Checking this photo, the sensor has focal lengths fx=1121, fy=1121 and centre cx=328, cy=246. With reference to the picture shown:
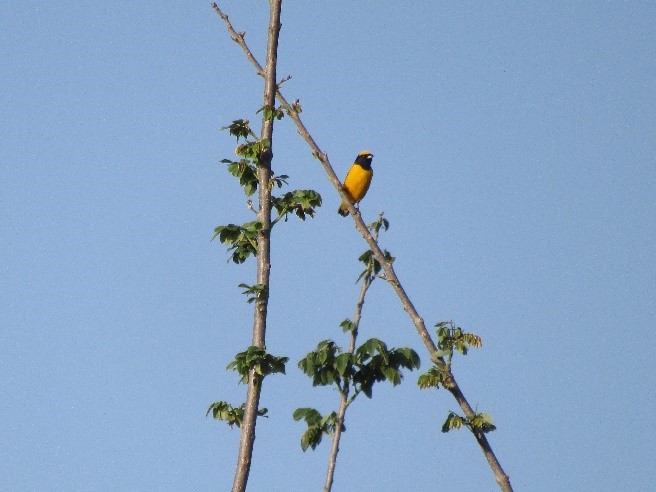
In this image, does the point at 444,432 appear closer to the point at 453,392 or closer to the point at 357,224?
the point at 453,392

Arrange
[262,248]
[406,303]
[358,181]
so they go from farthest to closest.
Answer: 1. [358,181]
2. [262,248]
3. [406,303]

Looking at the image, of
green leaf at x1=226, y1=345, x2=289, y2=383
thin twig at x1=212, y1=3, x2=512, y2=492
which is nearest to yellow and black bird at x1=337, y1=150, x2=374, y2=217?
green leaf at x1=226, y1=345, x2=289, y2=383

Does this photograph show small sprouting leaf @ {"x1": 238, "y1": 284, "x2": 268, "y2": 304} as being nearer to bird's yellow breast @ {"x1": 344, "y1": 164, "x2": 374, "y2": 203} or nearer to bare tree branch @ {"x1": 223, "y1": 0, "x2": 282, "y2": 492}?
bare tree branch @ {"x1": 223, "y1": 0, "x2": 282, "y2": 492}

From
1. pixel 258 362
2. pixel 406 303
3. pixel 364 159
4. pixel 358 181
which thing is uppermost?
pixel 364 159

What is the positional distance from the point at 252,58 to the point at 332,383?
2.77m

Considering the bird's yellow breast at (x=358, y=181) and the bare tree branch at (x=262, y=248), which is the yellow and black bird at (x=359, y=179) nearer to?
the bird's yellow breast at (x=358, y=181)

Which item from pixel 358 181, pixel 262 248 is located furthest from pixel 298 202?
pixel 358 181

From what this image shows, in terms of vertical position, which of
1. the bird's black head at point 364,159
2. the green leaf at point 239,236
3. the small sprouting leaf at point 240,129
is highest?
the bird's black head at point 364,159

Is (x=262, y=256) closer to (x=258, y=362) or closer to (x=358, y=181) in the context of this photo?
(x=258, y=362)

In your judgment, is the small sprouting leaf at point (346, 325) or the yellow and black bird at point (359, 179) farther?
the yellow and black bird at point (359, 179)

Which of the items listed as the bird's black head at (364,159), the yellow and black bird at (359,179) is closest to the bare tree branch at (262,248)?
the yellow and black bird at (359,179)

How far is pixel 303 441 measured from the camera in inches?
244

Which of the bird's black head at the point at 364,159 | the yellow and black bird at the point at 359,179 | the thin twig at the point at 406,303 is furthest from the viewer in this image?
the bird's black head at the point at 364,159

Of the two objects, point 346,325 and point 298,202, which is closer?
point 346,325
